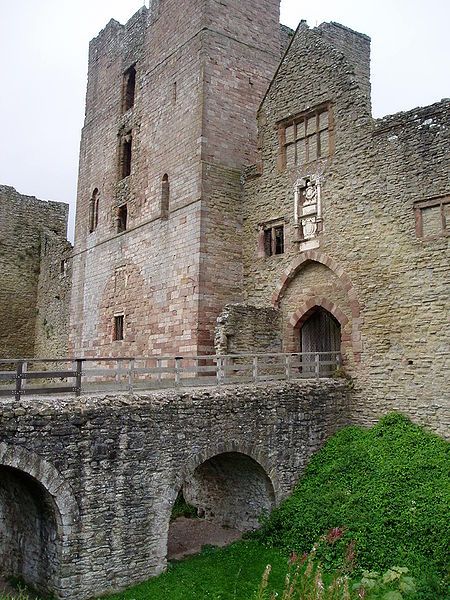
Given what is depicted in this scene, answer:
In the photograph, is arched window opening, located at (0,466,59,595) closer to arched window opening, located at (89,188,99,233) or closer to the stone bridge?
the stone bridge

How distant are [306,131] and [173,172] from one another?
456cm

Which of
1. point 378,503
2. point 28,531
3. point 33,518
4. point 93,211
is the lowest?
point 28,531

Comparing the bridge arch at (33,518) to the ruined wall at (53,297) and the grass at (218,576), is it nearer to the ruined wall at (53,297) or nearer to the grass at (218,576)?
the grass at (218,576)

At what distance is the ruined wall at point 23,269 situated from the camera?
29.0m

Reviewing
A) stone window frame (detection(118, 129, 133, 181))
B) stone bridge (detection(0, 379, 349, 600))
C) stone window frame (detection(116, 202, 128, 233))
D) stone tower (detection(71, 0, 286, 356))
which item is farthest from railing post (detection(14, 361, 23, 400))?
stone window frame (detection(118, 129, 133, 181))

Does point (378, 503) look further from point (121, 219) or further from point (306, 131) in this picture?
point (121, 219)

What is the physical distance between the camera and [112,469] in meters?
10.3

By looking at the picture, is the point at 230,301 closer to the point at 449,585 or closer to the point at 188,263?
the point at 188,263

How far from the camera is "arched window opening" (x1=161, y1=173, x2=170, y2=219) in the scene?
18844 millimetres

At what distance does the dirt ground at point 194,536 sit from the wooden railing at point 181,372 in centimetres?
353

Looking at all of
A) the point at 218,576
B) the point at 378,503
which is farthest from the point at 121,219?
the point at 378,503

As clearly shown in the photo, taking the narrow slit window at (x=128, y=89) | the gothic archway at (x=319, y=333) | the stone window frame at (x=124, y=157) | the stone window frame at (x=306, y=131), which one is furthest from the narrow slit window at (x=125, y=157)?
the gothic archway at (x=319, y=333)

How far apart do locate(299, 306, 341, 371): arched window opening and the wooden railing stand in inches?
9.3

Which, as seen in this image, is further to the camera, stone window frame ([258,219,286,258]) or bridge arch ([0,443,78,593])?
stone window frame ([258,219,286,258])
